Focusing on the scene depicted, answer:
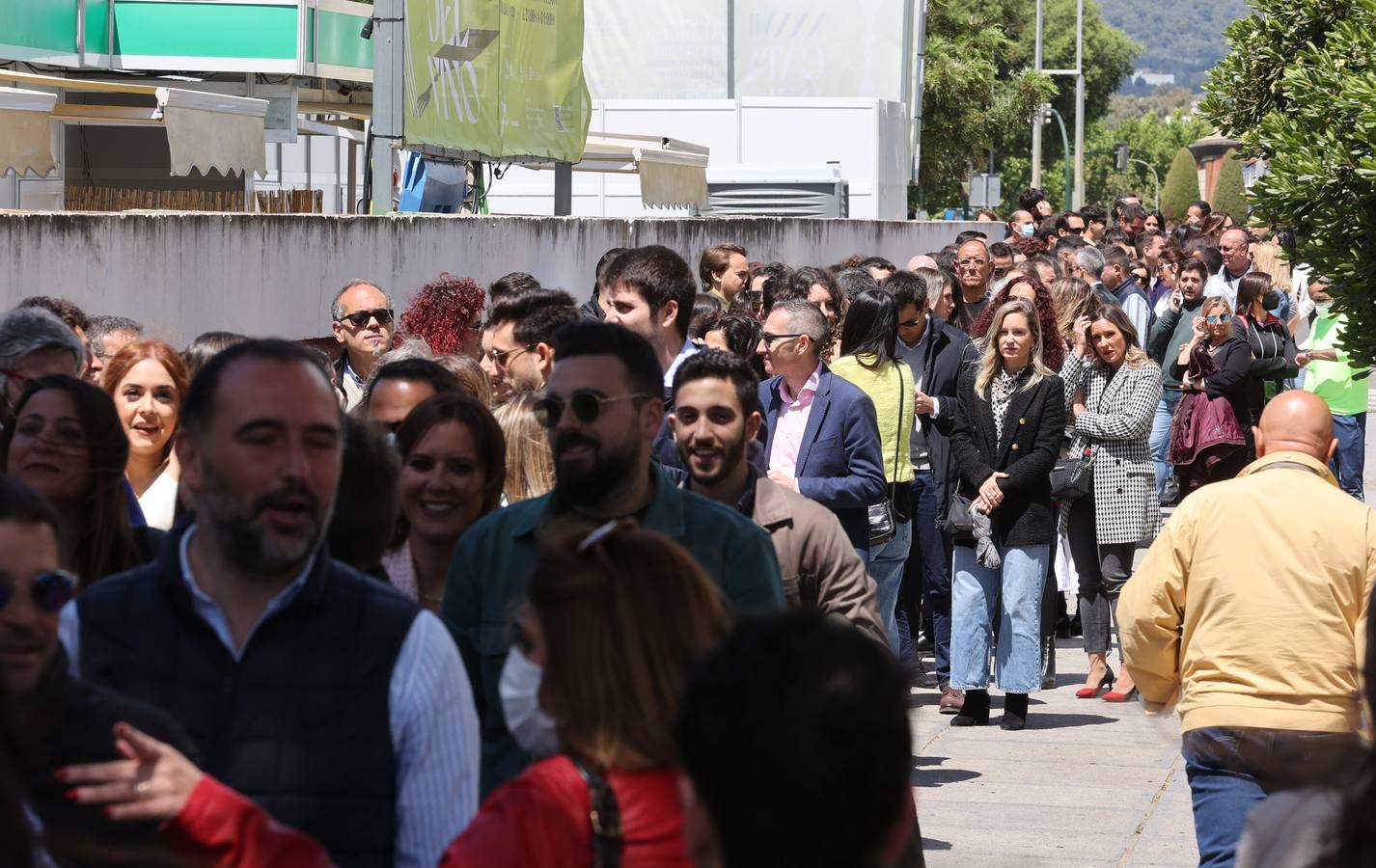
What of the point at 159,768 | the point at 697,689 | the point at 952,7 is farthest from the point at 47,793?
the point at 952,7

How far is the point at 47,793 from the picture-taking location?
2682 mm

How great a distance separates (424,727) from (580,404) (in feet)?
4.08

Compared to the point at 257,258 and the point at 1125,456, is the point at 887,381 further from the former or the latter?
the point at 257,258

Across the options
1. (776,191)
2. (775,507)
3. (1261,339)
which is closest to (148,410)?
(775,507)

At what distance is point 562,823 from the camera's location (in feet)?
8.85

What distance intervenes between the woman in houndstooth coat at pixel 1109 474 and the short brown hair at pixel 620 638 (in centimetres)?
695

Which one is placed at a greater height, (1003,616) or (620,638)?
(620,638)

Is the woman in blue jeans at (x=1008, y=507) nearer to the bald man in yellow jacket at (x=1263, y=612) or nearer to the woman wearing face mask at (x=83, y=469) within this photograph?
the bald man in yellow jacket at (x=1263, y=612)

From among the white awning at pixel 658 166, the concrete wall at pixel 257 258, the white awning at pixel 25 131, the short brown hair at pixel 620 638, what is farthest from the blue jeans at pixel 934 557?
the white awning at pixel 658 166

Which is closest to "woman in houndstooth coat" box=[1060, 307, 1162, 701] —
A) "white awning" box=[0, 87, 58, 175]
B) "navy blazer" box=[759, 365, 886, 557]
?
"navy blazer" box=[759, 365, 886, 557]

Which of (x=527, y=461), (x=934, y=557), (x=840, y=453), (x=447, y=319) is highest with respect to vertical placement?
(x=447, y=319)

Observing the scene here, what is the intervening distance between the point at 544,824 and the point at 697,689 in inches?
25.9

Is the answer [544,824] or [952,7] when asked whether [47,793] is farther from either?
[952,7]

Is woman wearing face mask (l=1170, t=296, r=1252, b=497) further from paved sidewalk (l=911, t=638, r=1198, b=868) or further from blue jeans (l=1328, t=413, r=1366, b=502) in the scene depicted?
paved sidewalk (l=911, t=638, r=1198, b=868)
